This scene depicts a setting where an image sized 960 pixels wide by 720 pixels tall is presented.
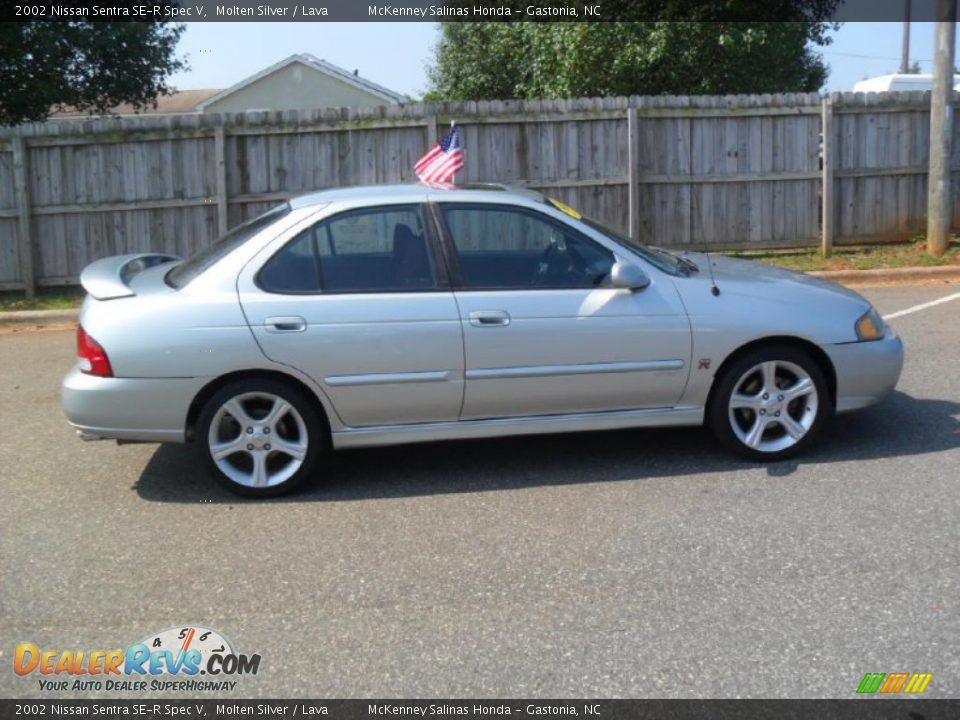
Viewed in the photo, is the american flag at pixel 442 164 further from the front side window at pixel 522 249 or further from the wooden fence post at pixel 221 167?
the front side window at pixel 522 249

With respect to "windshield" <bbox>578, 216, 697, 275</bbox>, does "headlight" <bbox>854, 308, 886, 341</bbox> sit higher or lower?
lower

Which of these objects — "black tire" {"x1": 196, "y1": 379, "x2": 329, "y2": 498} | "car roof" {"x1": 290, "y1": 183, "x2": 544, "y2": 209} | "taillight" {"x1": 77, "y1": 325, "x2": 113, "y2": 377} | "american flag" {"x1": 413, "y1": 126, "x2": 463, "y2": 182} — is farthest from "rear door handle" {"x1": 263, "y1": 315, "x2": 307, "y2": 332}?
"american flag" {"x1": 413, "y1": 126, "x2": 463, "y2": 182}

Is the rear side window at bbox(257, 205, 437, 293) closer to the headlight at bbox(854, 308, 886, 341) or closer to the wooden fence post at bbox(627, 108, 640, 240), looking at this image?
the headlight at bbox(854, 308, 886, 341)

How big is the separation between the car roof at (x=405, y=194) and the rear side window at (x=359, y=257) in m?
0.08

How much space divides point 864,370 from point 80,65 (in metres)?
10.3

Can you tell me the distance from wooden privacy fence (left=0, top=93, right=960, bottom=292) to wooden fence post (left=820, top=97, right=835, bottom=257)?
1.0 inches

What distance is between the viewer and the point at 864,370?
5848 millimetres

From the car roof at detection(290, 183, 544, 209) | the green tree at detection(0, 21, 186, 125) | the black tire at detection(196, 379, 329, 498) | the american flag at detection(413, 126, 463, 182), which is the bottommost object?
the black tire at detection(196, 379, 329, 498)

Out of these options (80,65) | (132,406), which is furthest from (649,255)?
(80,65)

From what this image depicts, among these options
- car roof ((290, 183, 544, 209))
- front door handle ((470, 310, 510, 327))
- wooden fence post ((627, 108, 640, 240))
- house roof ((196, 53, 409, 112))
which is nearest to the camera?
front door handle ((470, 310, 510, 327))

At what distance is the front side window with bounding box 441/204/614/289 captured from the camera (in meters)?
5.72

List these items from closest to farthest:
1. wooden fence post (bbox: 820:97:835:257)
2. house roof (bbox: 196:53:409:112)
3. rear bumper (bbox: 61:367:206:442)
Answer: rear bumper (bbox: 61:367:206:442) < wooden fence post (bbox: 820:97:835:257) < house roof (bbox: 196:53:409:112)

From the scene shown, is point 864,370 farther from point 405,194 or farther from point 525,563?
point 405,194
